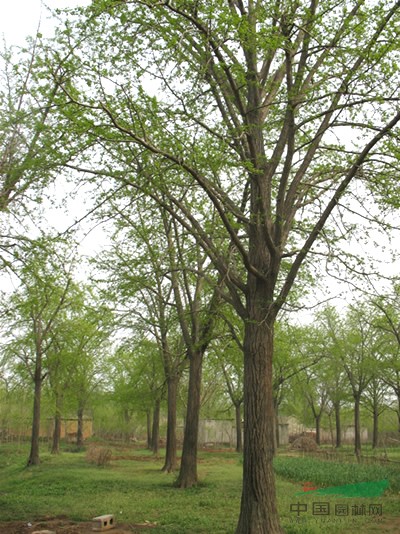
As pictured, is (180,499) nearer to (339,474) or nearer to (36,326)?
(339,474)

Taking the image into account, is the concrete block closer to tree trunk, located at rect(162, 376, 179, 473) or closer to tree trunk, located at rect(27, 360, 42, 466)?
tree trunk, located at rect(162, 376, 179, 473)

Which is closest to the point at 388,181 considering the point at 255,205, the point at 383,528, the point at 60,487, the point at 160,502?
the point at 255,205

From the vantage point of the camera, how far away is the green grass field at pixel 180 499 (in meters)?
9.41

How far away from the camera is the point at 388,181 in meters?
9.09

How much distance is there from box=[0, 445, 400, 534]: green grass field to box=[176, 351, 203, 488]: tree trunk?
16.8 inches

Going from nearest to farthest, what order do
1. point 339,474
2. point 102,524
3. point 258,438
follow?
point 258,438 < point 102,524 < point 339,474

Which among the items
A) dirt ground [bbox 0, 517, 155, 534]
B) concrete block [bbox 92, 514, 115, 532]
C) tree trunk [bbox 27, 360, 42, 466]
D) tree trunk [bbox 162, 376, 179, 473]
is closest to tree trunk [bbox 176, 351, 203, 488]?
tree trunk [bbox 162, 376, 179, 473]

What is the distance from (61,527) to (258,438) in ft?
12.7

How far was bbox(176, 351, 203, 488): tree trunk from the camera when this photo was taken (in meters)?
14.4

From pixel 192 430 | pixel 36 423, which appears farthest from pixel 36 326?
pixel 192 430

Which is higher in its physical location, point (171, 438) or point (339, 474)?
point (171, 438)

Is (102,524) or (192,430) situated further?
(192,430)

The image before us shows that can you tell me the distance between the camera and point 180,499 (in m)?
12.0

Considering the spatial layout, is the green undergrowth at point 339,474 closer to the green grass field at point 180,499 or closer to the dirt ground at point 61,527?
the green grass field at point 180,499
